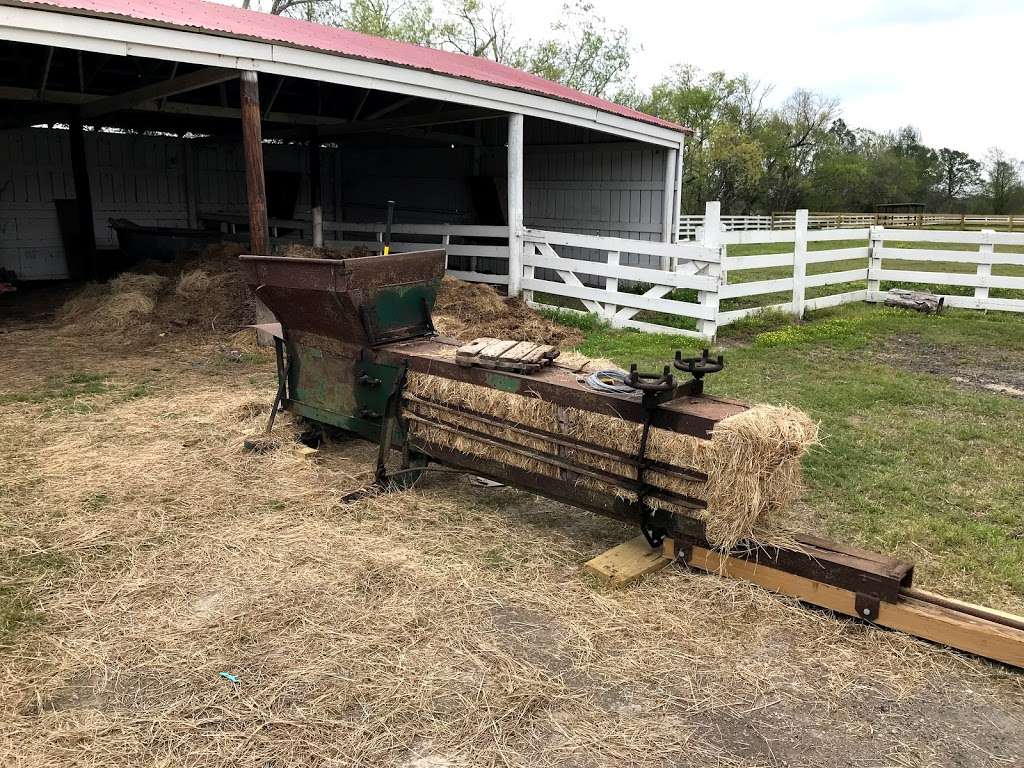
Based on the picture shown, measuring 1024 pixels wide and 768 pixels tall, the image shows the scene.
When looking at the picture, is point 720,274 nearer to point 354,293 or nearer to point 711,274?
point 711,274

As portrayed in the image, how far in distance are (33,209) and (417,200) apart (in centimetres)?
770

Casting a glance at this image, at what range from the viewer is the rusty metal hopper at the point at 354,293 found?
463cm

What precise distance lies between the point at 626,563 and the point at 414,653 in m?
1.16

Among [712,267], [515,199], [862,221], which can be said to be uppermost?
[515,199]

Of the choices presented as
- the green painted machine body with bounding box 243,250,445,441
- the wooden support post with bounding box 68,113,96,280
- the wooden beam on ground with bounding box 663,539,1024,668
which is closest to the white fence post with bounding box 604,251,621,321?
the green painted machine body with bounding box 243,250,445,441

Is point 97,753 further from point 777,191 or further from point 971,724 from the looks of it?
point 777,191

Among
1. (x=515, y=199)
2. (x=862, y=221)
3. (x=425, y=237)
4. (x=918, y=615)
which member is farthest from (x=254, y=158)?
(x=862, y=221)

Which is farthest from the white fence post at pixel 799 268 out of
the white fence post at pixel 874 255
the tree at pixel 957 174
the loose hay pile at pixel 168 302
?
the tree at pixel 957 174

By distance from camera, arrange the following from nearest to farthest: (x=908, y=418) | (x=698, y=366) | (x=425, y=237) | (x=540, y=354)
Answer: (x=698, y=366)
(x=540, y=354)
(x=908, y=418)
(x=425, y=237)

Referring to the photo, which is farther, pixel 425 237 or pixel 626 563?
pixel 425 237

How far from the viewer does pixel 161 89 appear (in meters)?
10.0

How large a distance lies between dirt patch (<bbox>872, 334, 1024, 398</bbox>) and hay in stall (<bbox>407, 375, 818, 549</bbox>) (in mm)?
4838

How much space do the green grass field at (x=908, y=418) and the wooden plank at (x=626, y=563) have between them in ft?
3.59

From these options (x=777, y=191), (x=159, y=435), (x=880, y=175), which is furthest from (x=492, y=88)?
→ (x=880, y=175)
